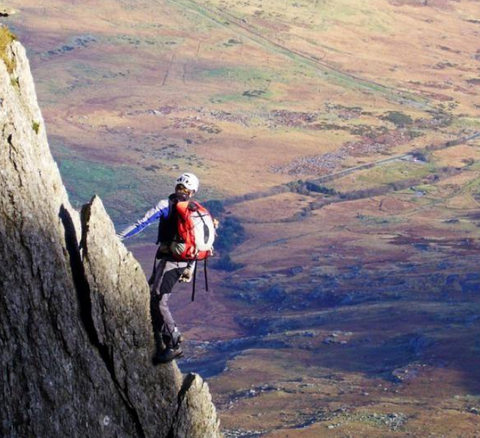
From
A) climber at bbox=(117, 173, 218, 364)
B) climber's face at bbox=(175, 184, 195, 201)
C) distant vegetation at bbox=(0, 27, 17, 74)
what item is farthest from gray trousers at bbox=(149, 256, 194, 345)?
distant vegetation at bbox=(0, 27, 17, 74)

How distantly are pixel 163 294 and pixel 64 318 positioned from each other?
6.38ft

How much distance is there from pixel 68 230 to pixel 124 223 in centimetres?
7822

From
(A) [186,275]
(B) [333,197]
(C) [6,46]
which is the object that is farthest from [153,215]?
(B) [333,197]

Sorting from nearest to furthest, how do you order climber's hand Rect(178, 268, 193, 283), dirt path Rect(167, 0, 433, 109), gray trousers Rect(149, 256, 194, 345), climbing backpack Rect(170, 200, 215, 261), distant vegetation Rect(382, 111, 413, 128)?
gray trousers Rect(149, 256, 194, 345) < climbing backpack Rect(170, 200, 215, 261) < climber's hand Rect(178, 268, 193, 283) < distant vegetation Rect(382, 111, 413, 128) < dirt path Rect(167, 0, 433, 109)

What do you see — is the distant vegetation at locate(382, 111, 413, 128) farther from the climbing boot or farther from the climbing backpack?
the climbing boot

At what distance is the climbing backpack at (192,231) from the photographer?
1334cm

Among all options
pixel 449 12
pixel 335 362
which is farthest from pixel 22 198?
pixel 449 12

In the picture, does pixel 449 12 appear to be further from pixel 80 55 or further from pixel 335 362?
pixel 335 362

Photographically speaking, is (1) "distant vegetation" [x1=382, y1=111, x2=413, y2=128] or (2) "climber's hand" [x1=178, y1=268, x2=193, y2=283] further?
(1) "distant vegetation" [x1=382, y1=111, x2=413, y2=128]

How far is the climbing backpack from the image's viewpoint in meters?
13.3

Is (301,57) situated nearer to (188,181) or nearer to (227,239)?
(227,239)

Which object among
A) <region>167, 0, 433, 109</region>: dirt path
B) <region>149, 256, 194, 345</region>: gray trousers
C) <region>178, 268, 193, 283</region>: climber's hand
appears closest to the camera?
<region>149, 256, 194, 345</region>: gray trousers

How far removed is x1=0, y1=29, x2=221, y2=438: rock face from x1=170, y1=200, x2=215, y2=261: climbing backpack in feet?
2.62

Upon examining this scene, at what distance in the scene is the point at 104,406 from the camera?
11984 millimetres
